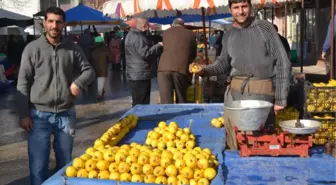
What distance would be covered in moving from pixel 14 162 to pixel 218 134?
3639 millimetres

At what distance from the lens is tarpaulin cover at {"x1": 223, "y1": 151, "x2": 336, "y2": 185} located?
338 cm

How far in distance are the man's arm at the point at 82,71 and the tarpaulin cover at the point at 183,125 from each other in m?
0.74

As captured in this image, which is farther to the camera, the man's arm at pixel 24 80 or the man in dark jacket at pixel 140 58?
the man in dark jacket at pixel 140 58

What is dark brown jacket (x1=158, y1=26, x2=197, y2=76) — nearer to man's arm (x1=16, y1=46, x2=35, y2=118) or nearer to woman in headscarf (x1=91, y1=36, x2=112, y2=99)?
man's arm (x1=16, y1=46, x2=35, y2=118)

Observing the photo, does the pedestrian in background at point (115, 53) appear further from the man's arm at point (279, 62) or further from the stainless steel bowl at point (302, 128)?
the stainless steel bowl at point (302, 128)

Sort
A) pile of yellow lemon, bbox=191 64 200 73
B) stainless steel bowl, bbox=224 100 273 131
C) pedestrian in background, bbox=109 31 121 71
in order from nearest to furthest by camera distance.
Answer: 1. stainless steel bowl, bbox=224 100 273 131
2. pile of yellow lemon, bbox=191 64 200 73
3. pedestrian in background, bbox=109 31 121 71

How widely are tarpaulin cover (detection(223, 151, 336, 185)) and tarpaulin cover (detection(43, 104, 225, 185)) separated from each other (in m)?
0.11

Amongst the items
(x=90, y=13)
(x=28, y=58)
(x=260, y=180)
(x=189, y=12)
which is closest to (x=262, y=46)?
(x=260, y=180)

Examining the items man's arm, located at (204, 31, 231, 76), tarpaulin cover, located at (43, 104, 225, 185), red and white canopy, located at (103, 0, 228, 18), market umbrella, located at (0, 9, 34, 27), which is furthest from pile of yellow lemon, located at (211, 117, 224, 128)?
market umbrella, located at (0, 9, 34, 27)

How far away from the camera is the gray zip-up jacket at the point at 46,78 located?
14.1ft

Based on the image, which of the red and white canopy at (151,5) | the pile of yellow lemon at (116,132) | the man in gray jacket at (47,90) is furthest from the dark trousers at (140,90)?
the man in gray jacket at (47,90)

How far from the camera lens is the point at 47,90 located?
4395mm

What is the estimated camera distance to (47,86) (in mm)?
4391

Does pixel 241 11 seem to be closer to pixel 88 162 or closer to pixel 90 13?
pixel 88 162
